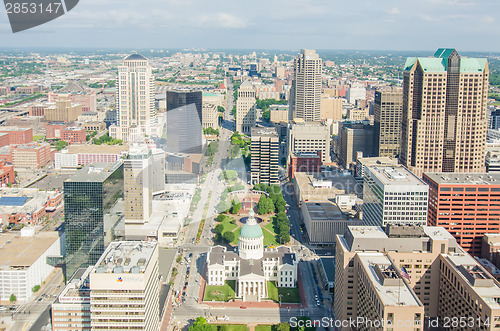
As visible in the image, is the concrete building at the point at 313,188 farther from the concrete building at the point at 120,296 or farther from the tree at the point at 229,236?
the concrete building at the point at 120,296

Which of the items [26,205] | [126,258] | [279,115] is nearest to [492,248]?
[126,258]

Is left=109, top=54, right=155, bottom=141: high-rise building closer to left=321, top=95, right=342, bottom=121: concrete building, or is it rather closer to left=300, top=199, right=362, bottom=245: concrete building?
left=321, top=95, right=342, bottom=121: concrete building

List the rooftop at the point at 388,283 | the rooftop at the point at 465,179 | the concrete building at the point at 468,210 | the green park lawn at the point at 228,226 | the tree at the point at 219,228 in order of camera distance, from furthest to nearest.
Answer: the green park lawn at the point at 228,226
the tree at the point at 219,228
the rooftop at the point at 465,179
the concrete building at the point at 468,210
the rooftop at the point at 388,283

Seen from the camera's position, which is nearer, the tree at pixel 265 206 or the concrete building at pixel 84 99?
the tree at pixel 265 206

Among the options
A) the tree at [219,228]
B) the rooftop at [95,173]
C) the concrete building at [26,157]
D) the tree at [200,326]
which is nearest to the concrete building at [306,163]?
the tree at [219,228]

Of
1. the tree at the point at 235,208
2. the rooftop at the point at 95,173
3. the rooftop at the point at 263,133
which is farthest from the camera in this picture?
the rooftop at the point at 263,133

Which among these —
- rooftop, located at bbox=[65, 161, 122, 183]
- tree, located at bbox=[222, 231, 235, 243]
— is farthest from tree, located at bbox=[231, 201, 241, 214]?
rooftop, located at bbox=[65, 161, 122, 183]
